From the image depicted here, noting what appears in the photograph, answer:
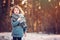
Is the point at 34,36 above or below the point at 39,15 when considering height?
below

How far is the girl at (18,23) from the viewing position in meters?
1.49

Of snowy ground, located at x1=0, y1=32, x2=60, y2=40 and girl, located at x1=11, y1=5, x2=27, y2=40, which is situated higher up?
girl, located at x1=11, y1=5, x2=27, y2=40

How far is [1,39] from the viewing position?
1.55 metres

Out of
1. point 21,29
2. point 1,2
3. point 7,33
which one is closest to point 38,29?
point 21,29

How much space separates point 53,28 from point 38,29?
13 centimetres

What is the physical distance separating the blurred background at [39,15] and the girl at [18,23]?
4 centimetres

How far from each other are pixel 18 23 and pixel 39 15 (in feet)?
0.65

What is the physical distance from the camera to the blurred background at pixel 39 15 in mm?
1543

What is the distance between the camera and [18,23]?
149 cm

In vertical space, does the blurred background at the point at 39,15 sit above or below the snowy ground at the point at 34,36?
above

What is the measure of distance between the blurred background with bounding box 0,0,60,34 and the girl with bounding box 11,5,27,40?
0.04 meters

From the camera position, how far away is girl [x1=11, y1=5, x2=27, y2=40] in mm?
1491

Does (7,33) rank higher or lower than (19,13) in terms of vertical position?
lower

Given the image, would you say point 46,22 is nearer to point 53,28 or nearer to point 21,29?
point 53,28
